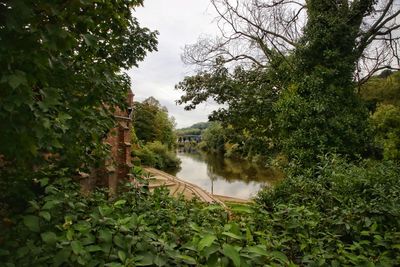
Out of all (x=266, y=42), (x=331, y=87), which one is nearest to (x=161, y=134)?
(x=266, y=42)

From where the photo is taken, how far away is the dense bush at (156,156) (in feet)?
49.5

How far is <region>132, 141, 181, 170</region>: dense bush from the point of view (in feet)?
49.5

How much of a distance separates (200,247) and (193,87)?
9.91m

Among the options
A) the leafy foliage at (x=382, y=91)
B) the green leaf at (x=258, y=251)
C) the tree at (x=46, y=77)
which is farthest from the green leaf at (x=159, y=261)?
the leafy foliage at (x=382, y=91)

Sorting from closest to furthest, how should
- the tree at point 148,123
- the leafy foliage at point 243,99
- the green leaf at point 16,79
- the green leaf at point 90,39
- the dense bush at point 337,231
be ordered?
the green leaf at point 16,79 < the green leaf at point 90,39 < the dense bush at point 337,231 < the leafy foliage at point 243,99 < the tree at point 148,123

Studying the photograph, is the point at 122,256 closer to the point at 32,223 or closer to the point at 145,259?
the point at 145,259

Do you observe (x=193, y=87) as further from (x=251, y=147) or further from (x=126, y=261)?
(x=126, y=261)

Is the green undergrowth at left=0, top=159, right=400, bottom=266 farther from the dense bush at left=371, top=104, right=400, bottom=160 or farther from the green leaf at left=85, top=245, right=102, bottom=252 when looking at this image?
the dense bush at left=371, top=104, right=400, bottom=160

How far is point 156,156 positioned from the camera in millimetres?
13500

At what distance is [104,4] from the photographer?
1.81 metres

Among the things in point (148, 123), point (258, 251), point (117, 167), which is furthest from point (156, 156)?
point (258, 251)

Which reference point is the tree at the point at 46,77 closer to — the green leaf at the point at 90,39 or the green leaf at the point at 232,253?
the green leaf at the point at 90,39

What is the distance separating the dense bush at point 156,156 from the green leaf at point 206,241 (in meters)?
10.6

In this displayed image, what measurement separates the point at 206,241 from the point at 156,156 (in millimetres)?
12611
